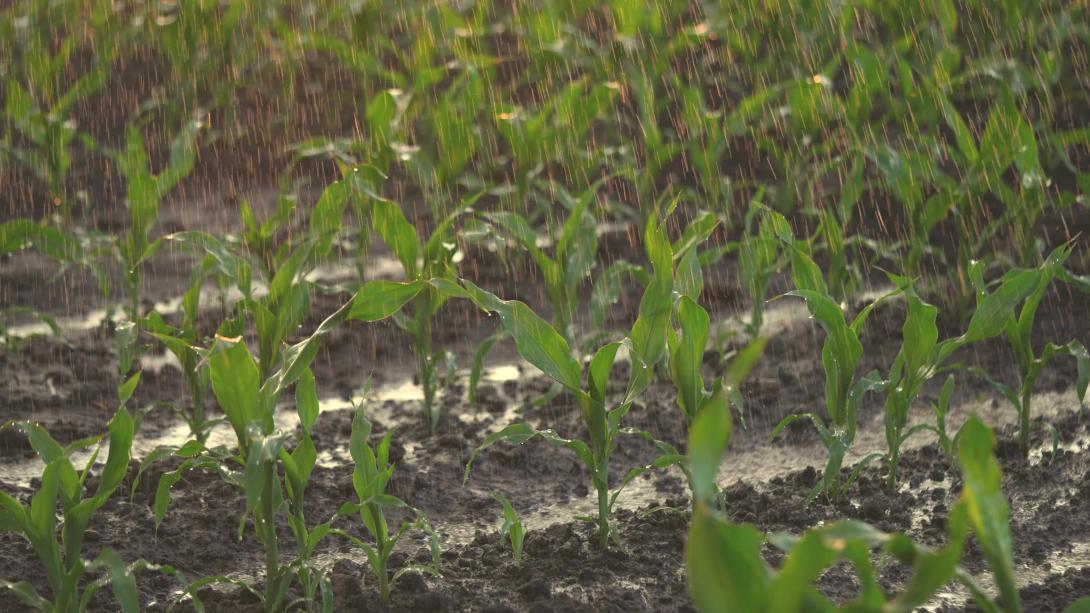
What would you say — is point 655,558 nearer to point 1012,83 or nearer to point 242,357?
point 242,357

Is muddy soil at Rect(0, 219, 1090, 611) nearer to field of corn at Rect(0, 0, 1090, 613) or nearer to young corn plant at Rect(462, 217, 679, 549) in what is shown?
field of corn at Rect(0, 0, 1090, 613)

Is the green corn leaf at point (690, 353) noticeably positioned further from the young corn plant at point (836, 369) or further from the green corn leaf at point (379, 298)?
the green corn leaf at point (379, 298)

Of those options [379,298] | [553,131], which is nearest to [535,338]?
[379,298]

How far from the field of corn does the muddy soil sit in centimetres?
1

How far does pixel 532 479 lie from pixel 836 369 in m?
0.75

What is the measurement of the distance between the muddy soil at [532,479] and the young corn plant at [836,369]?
0.17m

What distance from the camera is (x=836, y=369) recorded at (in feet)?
7.78

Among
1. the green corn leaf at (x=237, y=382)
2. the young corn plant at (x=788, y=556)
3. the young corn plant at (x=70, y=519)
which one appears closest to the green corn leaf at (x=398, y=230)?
the green corn leaf at (x=237, y=382)

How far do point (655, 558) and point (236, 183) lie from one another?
309 centimetres

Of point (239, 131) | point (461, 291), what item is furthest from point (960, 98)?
point (461, 291)

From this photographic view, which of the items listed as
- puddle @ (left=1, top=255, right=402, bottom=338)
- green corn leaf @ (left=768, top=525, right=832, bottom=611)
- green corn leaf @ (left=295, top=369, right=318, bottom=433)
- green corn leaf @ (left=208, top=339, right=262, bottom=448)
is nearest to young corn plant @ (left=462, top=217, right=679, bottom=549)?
green corn leaf @ (left=295, top=369, right=318, bottom=433)

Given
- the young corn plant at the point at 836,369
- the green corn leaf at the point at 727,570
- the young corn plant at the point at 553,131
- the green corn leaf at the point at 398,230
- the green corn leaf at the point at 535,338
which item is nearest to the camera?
the green corn leaf at the point at 727,570

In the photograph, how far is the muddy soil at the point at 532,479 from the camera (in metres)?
2.21

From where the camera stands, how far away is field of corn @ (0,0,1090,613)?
206 cm
